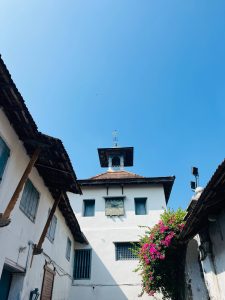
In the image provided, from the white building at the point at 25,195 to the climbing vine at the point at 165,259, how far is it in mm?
3982

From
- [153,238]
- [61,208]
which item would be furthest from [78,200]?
[153,238]

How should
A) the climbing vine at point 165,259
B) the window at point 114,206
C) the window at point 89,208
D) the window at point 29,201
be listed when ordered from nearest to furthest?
→ the window at point 29,201 → the climbing vine at point 165,259 → the window at point 114,206 → the window at point 89,208

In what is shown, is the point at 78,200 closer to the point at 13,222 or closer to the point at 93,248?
the point at 93,248

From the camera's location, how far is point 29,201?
26.1 ft

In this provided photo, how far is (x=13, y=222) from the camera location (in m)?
6.73

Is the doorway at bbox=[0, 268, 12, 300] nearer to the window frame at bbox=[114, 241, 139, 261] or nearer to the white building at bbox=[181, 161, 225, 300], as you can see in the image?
the white building at bbox=[181, 161, 225, 300]

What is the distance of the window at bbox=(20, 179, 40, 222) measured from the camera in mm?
7535

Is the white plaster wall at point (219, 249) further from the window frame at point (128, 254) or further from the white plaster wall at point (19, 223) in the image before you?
the window frame at point (128, 254)

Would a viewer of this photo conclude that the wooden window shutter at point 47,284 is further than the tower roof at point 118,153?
No

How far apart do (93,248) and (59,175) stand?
7.91 meters

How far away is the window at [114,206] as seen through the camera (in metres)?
15.9

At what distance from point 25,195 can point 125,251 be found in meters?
8.91

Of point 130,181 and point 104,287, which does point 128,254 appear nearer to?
point 104,287

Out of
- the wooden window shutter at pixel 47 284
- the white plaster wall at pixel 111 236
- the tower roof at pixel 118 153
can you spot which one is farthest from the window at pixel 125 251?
the tower roof at pixel 118 153
